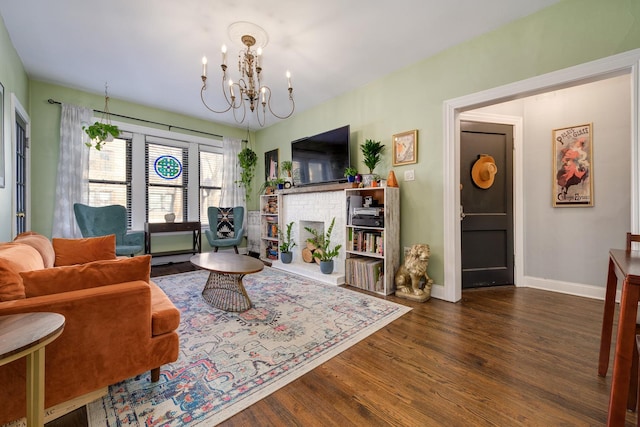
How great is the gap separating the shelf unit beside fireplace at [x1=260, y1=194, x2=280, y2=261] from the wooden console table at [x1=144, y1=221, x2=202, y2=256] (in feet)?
3.71

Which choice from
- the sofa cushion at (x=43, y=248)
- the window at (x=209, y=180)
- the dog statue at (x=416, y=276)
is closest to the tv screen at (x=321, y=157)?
the dog statue at (x=416, y=276)

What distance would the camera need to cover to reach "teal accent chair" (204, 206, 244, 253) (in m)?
4.63

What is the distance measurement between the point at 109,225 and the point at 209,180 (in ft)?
6.36

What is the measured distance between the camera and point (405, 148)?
10.4ft

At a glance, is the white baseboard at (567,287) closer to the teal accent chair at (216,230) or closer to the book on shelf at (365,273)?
the book on shelf at (365,273)

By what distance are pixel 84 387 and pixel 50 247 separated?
153 cm

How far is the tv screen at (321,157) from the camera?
12.2 feet

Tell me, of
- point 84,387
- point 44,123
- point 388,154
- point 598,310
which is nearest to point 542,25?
point 388,154

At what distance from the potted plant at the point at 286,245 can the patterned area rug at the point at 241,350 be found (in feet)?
3.20

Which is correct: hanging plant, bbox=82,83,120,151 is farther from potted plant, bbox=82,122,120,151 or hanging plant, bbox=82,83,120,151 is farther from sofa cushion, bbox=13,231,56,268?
sofa cushion, bbox=13,231,56,268

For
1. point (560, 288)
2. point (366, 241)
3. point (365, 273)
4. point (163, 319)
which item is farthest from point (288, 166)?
point (560, 288)

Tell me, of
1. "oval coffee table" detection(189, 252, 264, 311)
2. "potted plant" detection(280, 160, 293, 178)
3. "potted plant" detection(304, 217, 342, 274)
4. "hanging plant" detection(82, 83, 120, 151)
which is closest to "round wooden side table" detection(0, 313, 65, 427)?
"oval coffee table" detection(189, 252, 264, 311)

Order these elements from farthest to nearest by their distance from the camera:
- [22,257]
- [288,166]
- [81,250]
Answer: [288,166]
[81,250]
[22,257]

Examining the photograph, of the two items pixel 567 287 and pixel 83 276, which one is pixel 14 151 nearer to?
pixel 83 276
